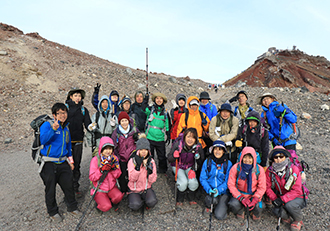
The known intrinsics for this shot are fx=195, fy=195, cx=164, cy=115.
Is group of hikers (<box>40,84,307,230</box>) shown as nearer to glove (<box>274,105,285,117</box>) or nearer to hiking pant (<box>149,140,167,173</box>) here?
glove (<box>274,105,285,117</box>)

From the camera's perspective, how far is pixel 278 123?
5.30 metres

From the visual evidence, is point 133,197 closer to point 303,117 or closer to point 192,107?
point 192,107

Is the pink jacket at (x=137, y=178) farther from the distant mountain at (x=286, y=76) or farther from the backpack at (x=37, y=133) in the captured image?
the distant mountain at (x=286, y=76)

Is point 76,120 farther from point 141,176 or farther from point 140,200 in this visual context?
point 140,200

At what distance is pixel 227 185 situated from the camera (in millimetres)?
4625

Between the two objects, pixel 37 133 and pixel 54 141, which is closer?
pixel 37 133

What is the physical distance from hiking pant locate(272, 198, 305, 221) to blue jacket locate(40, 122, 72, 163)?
4.97m

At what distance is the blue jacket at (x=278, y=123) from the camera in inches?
203

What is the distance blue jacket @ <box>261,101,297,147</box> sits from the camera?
516 cm

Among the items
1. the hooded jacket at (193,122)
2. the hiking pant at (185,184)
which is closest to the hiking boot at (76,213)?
the hiking pant at (185,184)

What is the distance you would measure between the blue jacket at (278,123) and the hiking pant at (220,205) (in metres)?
2.17

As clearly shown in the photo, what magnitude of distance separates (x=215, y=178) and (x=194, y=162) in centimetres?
68

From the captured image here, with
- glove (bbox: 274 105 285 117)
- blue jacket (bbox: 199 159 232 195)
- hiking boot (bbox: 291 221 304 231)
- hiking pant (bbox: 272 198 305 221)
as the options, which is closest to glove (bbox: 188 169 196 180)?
blue jacket (bbox: 199 159 232 195)

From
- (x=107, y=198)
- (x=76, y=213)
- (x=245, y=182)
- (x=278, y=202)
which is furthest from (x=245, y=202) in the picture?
(x=76, y=213)
